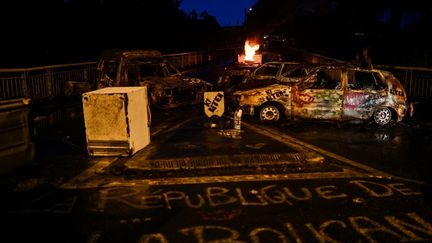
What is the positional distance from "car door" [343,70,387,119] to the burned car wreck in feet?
16.4

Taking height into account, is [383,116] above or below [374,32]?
below

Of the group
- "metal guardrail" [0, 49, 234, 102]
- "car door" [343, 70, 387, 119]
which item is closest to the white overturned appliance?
"car door" [343, 70, 387, 119]

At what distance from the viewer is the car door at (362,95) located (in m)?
10.9

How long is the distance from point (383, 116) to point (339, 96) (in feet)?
4.35

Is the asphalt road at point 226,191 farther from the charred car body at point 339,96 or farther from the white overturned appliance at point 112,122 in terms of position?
the charred car body at point 339,96

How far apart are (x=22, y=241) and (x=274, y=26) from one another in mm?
86691

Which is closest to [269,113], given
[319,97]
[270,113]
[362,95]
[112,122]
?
[270,113]

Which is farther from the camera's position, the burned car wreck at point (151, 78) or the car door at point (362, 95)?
the burned car wreck at point (151, 78)

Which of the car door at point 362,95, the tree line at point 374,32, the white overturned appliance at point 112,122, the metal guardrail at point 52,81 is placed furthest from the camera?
the tree line at point 374,32

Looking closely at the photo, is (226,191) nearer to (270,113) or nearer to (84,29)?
(270,113)

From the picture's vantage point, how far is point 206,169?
7395 mm

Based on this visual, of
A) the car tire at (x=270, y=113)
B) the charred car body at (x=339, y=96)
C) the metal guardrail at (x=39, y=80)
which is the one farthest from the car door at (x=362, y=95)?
the metal guardrail at (x=39, y=80)

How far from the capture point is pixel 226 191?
6316 mm

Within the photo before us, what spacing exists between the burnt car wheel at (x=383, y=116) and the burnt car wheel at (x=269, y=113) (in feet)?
8.10
